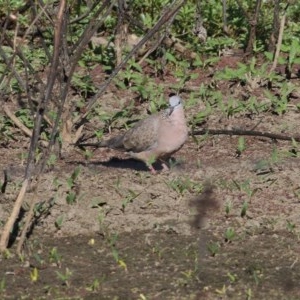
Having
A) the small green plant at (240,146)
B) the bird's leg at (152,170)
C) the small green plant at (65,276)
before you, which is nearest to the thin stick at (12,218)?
the small green plant at (65,276)

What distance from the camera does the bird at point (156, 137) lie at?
6.93 meters

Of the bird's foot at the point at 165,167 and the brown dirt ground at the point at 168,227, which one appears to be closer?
the brown dirt ground at the point at 168,227

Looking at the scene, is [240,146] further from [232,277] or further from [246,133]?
[232,277]

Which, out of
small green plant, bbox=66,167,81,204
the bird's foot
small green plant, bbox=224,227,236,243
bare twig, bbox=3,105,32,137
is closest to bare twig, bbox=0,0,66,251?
small green plant, bbox=66,167,81,204

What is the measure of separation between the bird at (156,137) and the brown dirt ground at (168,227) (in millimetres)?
128

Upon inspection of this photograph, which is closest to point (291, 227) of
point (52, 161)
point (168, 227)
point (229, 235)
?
point (229, 235)

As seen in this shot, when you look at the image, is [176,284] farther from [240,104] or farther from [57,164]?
[240,104]

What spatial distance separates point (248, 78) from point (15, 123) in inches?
79.9

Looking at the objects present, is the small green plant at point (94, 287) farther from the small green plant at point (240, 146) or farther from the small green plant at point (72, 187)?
the small green plant at point (240, 146)

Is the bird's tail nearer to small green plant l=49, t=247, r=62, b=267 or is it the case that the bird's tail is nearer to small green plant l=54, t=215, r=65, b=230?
small green plant l=54, t=215, r=65, b=230

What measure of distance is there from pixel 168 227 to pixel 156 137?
3.58ft

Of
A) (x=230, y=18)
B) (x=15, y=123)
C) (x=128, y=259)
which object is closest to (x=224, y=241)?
(x=128, y=259)

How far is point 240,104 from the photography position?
316 inches

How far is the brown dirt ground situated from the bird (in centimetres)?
13
